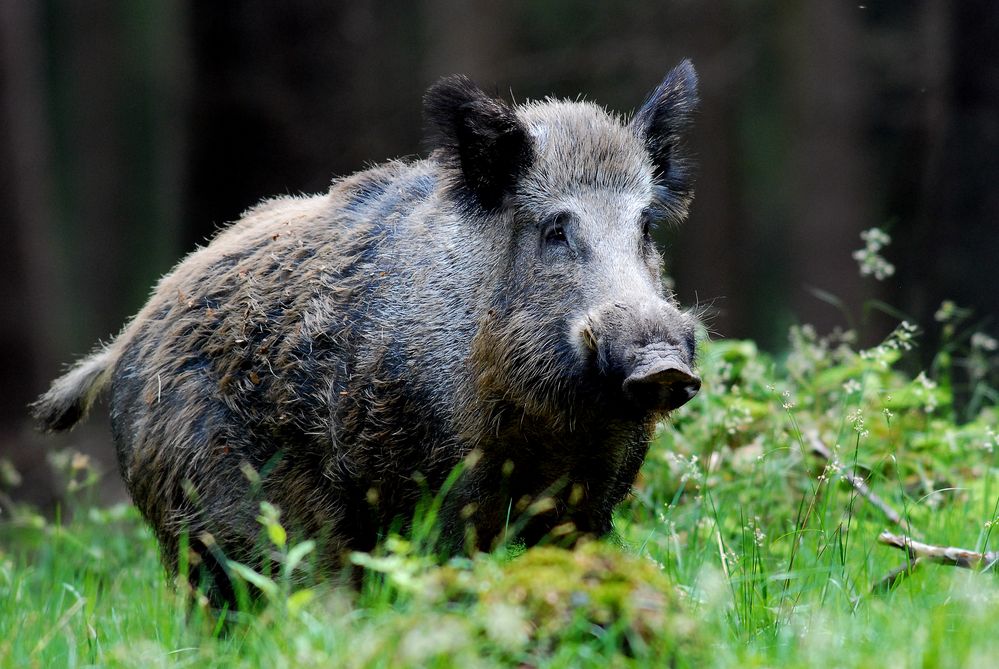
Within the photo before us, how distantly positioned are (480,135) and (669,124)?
0.90 m

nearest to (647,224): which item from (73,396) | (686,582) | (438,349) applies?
(438,349)

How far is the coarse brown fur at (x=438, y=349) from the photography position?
4332mm

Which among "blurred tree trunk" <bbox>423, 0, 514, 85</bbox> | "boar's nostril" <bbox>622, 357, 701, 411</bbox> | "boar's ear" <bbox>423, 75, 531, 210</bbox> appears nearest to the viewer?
"boar's nostril" <bbox>622, 357, 701, 411</bbox>

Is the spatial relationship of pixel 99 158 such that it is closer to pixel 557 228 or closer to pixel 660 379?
pixel 557 228

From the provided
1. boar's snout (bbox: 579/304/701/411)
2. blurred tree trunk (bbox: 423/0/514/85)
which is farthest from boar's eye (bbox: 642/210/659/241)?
blurred tree trunk (bbox: 423/0/514/85)

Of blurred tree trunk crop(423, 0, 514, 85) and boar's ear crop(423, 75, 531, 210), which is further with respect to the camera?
blurred tree trunk crop(423, 0, 514, 85)

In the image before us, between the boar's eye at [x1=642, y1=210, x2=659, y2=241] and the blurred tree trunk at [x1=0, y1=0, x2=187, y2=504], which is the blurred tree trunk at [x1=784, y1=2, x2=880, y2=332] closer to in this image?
the blurred tree trunk at [x1=0, y1=0, x2=187, y2=504]

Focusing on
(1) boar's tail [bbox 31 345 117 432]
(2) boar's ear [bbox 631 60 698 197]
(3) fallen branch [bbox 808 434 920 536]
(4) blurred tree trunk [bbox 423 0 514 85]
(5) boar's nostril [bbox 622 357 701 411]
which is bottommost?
(3) fallen branch [bbox 808 434 920 536]

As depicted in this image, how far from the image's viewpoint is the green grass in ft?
8.80

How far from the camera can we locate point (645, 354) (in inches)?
151

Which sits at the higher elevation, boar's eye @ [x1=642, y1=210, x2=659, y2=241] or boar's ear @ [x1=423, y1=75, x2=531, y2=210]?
boar's ear @ [x1=423, y1=75, x2=531, y2=210]

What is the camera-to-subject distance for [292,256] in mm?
5094

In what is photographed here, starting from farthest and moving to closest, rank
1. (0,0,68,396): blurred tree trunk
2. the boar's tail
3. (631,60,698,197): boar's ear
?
(0,0,68,396): blurred tree trunk
the boar's tail
(631,60,698,197): boar's ear

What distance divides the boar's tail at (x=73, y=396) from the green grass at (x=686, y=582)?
9.5 inches
